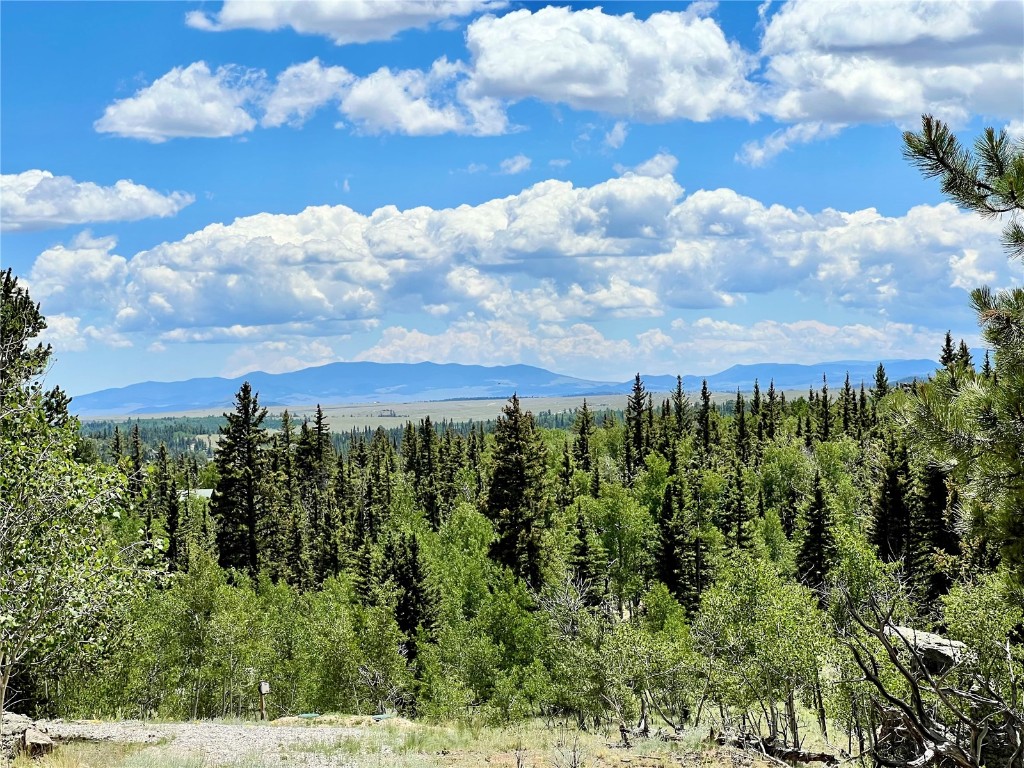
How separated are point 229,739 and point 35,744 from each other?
205 inches

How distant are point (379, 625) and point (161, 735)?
59.0 ft

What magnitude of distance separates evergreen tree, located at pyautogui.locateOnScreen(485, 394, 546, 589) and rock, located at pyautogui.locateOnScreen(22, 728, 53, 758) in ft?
92.7

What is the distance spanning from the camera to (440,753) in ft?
70.4

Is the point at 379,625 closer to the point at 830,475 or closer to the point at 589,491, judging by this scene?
the point at 589,491

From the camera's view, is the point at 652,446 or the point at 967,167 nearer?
the point at 967,167

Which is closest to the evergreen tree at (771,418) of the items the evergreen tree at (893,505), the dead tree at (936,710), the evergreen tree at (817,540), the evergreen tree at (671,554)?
the evergreen tree at (893,505)

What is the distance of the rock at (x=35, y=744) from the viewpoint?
60.6 ft

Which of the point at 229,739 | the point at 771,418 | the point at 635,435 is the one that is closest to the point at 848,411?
the point at 771,418

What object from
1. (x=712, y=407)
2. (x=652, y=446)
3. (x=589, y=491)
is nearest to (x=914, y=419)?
(x=589, y=491)

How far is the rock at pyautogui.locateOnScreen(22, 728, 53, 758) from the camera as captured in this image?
1847 centimetres

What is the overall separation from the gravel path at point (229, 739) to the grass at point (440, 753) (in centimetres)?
8

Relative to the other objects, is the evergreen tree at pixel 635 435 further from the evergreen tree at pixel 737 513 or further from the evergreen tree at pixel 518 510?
the evergreen tree at pixel 518 510

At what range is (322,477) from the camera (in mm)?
104250

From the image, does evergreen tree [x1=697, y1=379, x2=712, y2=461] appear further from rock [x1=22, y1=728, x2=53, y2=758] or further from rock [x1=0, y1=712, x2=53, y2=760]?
rock [x1=22, y1=728, x2=53, y2=758]
